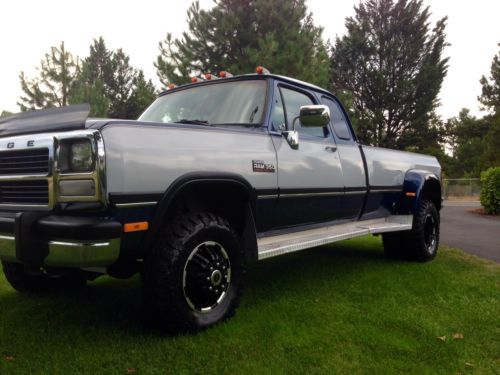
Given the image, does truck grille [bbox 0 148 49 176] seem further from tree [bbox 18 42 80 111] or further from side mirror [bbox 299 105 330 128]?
tree [bbox 18 42 80 111]

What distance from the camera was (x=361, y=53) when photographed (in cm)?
3216

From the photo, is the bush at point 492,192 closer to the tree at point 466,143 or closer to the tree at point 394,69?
the tree at point 394,69

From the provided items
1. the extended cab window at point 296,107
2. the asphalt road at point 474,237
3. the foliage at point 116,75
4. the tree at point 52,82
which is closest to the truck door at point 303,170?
the extended cab window at point 296,107

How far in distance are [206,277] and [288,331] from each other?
27.4 inches

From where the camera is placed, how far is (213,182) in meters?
2.96

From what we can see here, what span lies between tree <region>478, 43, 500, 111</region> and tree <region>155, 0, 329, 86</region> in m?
26.6

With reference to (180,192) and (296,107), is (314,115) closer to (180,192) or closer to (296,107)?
(296,107)

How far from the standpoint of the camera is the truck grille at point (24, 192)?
2592 mm

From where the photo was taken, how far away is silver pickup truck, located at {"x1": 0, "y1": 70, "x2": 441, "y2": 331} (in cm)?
244

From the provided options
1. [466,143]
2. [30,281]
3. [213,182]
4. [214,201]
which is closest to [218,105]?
[214,201]

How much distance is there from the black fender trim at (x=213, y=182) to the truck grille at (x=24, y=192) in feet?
2.13

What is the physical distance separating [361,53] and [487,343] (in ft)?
105

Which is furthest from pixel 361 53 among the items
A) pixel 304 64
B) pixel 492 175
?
pixel 492 175

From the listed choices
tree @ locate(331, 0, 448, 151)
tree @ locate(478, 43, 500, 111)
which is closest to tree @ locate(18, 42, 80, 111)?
tree @ locate(331, 0, 448, 151)
